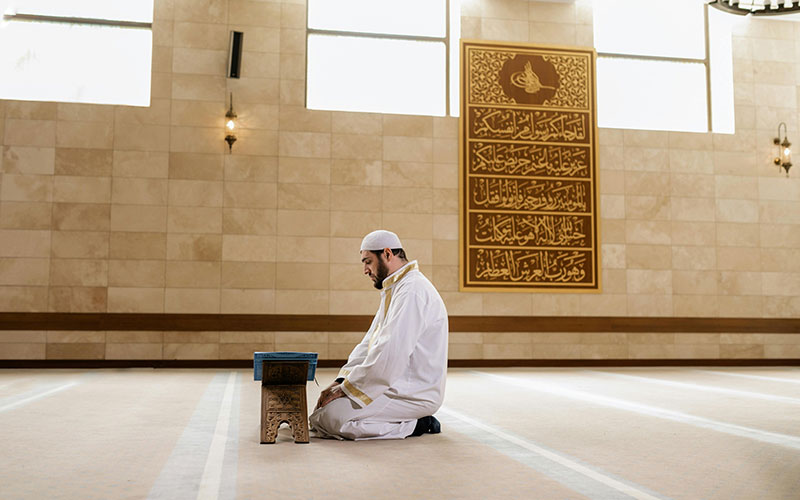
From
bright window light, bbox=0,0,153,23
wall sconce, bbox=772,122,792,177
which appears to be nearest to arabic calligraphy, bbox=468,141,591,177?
wall sconce, bbox=772,122,792,177

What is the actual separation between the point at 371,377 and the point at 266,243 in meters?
4.83

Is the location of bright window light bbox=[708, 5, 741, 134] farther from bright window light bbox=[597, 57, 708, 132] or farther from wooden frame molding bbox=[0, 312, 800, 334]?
wooden frame molding bbox=[0, 312, 800, 334]

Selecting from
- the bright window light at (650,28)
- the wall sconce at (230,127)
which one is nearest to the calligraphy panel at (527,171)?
the bright window light at (650,28)

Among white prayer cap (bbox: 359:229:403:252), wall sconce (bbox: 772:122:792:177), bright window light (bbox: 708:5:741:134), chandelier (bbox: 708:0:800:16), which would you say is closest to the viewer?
white prayer cap (bbox: 359:229:403:252)

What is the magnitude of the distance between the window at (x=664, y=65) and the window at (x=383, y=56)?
6.22ft

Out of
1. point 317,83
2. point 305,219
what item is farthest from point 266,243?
point 317,83

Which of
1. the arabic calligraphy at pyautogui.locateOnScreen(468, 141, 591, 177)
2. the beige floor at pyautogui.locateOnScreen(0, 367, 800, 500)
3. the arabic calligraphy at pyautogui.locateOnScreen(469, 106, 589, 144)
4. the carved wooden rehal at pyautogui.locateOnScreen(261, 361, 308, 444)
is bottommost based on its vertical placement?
the beige floor at pyautogui.locateOnScreen(0, 367, 800, 500)

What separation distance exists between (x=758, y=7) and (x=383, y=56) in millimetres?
4345

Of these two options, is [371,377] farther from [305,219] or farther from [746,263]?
[746,263]

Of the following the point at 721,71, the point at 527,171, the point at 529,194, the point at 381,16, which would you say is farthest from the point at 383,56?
the point at 721,71

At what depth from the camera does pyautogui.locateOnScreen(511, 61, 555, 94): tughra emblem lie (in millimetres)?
8531

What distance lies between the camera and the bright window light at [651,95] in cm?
884

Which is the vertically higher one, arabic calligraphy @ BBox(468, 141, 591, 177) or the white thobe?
arabic calligraphy @ BBox(468, 141, 591, 177)

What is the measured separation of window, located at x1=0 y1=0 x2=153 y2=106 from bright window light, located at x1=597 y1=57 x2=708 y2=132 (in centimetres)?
529
